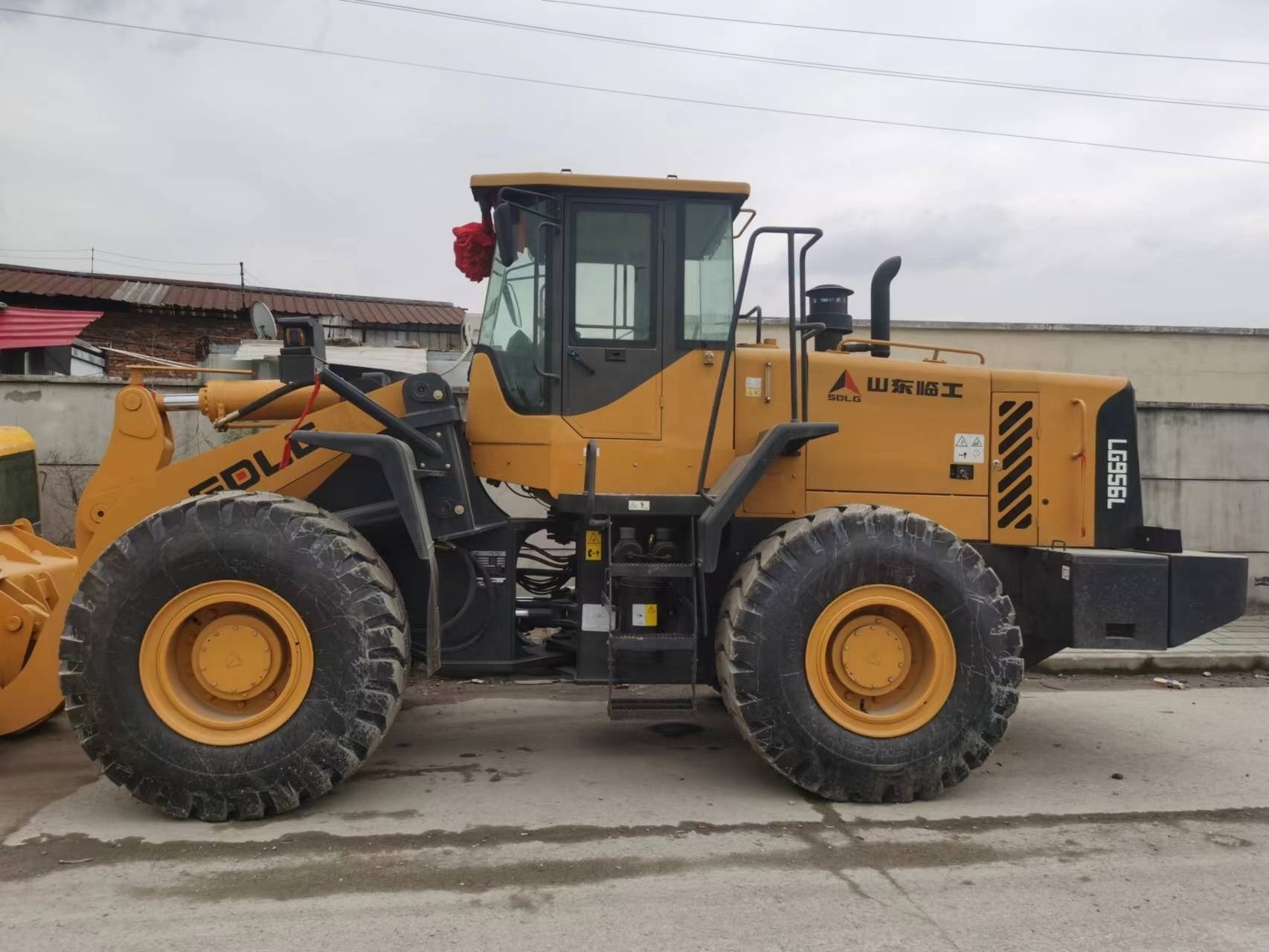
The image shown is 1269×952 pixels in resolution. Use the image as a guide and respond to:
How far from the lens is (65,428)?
8.66 m

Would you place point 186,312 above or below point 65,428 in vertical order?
above

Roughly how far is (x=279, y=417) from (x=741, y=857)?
327 centimetres

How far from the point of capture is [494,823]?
159 inches

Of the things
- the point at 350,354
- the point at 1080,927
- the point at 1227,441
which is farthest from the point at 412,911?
the point at 1227,441

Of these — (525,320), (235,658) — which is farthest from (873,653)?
(235,658)

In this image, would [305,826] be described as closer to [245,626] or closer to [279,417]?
[245,626]

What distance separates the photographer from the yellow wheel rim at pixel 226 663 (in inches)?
159

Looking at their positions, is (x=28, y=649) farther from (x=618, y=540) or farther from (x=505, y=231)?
(x=505, y=231)

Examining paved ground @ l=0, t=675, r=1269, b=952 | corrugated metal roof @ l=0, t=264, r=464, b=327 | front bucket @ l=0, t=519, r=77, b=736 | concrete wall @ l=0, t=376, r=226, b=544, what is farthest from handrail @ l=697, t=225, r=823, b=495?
corrugated metal roof @ l=0, t=264, r=464, b=327

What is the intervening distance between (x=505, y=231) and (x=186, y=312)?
52.0 feet

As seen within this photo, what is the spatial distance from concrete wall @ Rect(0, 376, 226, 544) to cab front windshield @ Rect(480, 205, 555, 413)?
502 cm

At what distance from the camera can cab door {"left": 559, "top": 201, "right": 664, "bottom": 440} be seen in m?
4.68

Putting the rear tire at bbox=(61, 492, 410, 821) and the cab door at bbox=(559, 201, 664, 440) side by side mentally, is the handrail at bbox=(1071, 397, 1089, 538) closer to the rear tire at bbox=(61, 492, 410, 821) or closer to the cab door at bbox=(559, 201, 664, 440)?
the cab door at bbox=(559, 201, 664, 440)

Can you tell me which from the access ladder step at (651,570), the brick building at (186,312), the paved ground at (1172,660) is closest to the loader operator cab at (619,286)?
the access ladder step at (651,570)
